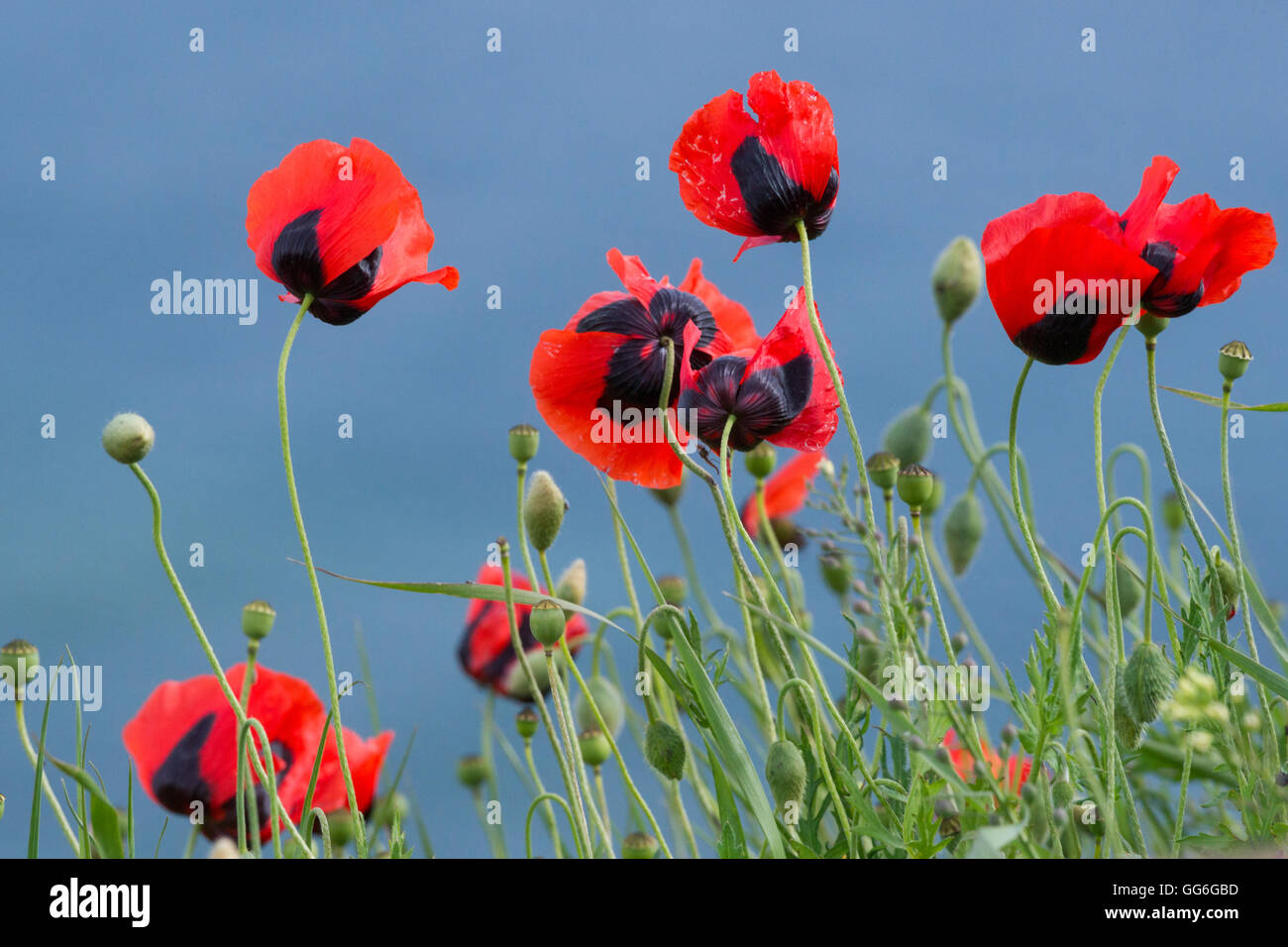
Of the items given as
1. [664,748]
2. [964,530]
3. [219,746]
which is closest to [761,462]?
[964,530]

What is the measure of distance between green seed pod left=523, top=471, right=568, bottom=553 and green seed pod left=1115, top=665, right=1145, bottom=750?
0.58 meters

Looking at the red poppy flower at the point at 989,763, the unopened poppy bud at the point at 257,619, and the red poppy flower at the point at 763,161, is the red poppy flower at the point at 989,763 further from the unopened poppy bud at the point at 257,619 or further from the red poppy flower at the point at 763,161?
the unopened poppy bud at the point at 257,619

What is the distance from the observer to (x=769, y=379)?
1276mm

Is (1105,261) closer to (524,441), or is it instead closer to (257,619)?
(524,441)

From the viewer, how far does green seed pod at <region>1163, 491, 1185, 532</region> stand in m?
2.15

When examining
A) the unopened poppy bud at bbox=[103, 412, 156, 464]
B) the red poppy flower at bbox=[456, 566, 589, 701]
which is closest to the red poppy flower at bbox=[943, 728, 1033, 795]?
the red poppy flower at bbox=[456, 566, 589, 701]

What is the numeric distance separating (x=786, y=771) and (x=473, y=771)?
1022 mm

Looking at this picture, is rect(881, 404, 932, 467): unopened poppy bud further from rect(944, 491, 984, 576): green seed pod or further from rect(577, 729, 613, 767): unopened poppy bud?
rect(577, 729, 613, 767): unopened poppy bud

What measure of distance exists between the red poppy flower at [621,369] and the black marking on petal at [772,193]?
12cm

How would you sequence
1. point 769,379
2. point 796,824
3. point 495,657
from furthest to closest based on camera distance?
point 495,657 → point 769,379 → point 796,824

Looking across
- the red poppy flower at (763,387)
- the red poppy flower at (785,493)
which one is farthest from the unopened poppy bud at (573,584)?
the red poppy flower at (785,493)
